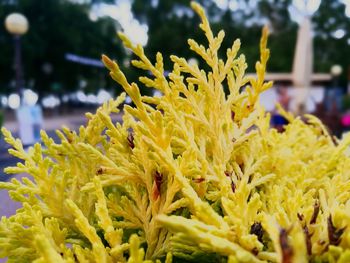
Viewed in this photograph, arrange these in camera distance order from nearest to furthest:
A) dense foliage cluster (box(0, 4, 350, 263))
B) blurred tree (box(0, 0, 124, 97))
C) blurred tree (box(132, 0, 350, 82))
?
dense foliage cluster (box(0, 4, 350, 263)) < blurred tree (box(0, 0, 124, 97)) < blurred tree (box(132, 0, 350, 82))

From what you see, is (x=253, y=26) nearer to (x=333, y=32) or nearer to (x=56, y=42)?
(x=333, y=32)

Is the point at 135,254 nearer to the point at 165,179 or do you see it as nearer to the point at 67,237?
the point at 165,179

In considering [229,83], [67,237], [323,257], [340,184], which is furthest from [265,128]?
[67,237]

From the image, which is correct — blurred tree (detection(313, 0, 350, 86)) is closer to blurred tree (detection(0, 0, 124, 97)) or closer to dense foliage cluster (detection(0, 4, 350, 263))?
blurred tree (detection(0, 0, 124, 97))

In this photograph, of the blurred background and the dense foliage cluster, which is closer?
the dense foliage cluster

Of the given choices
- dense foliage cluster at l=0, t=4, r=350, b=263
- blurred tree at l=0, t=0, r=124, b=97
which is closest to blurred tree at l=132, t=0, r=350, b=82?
blurred tree at l=0, t=0, r=124, b=97

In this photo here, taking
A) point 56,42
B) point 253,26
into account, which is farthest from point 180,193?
point 253,26
